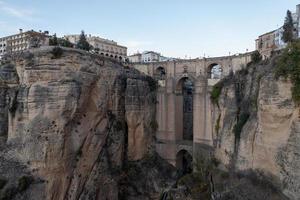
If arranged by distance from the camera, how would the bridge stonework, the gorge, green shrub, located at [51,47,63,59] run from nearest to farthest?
the gorge < green shrub, located at [51,47,63,59] < the bridge stonework

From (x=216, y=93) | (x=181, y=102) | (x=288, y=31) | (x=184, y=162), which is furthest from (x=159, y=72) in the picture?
(x=288, y=31)

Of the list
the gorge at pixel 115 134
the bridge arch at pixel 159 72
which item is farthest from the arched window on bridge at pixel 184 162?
the bridge arch at pixel 159 72

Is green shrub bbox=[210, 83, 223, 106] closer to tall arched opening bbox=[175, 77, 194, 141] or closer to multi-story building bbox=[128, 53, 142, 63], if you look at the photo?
tall arched opening bbox=[175, 77, 194, 141]

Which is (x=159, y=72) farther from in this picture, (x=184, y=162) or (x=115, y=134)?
(x=115, y=134)

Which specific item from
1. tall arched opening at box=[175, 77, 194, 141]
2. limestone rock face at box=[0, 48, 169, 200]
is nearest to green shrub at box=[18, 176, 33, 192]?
limestone rock face at box=[0, 48, 169, 200]

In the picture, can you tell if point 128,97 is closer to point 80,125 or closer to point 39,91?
point 80,125

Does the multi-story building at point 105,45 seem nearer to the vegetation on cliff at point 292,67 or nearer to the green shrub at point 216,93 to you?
the green shrub at point 216,93
